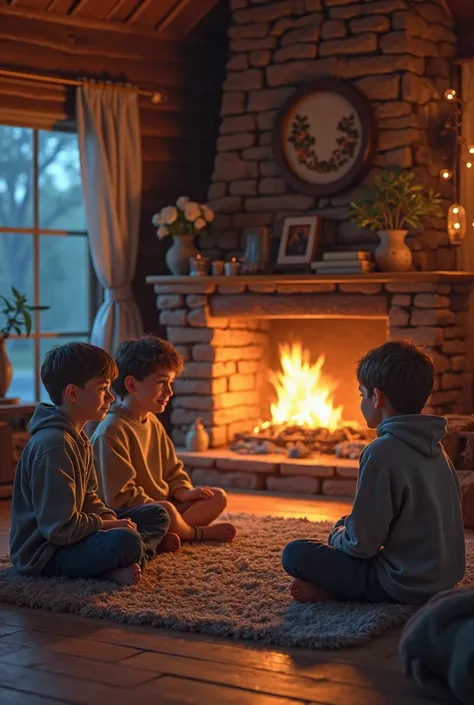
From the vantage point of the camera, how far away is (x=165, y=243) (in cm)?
625

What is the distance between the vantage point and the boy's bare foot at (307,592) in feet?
10.2

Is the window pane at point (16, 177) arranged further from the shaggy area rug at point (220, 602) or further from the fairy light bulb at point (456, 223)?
the shaggy area rug at point (220, 602)

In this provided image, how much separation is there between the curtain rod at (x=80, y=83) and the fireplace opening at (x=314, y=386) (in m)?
1.42

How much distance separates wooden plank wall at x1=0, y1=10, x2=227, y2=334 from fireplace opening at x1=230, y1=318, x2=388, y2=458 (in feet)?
2.56

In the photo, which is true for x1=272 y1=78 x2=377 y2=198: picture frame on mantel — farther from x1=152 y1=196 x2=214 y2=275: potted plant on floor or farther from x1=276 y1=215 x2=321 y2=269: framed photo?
x1=152 y1=196 x2=214 y2=275: potted plant on floor

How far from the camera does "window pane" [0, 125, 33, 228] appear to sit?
18.4 feet

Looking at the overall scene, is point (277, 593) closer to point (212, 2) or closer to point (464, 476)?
point (464, 476)

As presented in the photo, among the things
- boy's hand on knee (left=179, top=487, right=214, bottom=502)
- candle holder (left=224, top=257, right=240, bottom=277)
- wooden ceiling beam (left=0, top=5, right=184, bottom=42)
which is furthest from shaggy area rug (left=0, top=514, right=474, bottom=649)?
wooden ceiling beam (left=0, top=5, right=184, bottom=42)

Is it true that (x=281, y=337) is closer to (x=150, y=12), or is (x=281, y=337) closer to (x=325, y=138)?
(x=325, y=138)

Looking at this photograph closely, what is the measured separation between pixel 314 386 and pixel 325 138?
4.39 feet

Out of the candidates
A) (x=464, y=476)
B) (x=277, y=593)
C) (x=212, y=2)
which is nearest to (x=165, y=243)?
(x=212, y=2)

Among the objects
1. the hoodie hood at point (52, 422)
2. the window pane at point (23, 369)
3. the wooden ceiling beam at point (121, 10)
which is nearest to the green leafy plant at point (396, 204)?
the wooden ceiling beam at point (121, 10)

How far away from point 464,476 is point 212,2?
3115mm

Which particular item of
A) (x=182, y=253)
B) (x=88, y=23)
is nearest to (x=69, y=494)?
(x=182, y=253)
